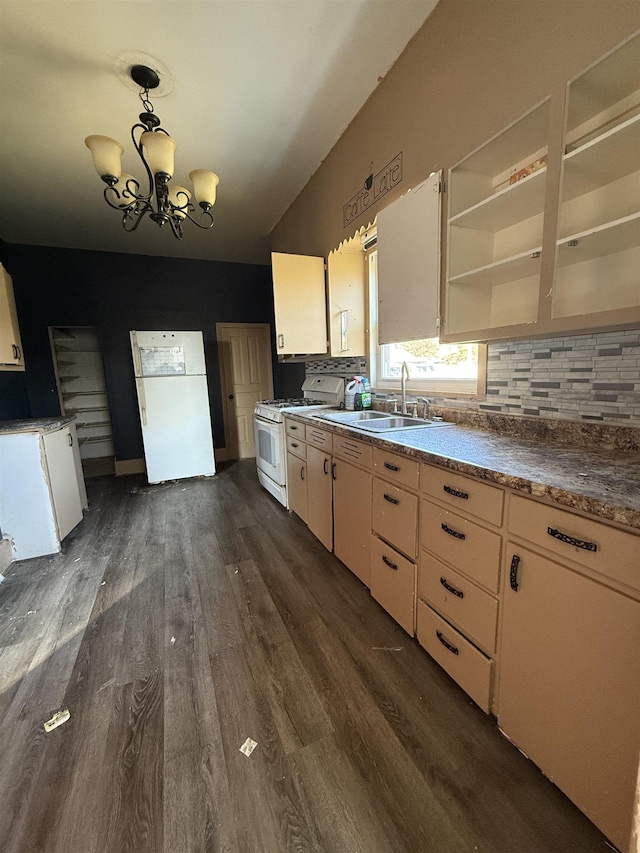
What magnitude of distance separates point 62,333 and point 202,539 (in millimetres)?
3999

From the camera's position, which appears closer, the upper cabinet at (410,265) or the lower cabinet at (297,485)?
the upper cabinet at (410,265)

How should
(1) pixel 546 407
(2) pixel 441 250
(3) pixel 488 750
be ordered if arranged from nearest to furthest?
1. (3) pixel 488 750
2. (1) pixel 546 407
3. (2) pixel 441 250

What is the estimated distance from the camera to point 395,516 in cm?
161

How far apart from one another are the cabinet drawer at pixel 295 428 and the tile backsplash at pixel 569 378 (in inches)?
48.7

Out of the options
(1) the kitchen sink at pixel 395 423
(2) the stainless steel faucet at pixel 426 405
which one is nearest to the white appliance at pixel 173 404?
(1) the kitchen sink at pixel 395 423

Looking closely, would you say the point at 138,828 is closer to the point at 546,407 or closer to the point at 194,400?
the point at 546,407

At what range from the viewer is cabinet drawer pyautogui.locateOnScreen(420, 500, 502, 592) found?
1130mm

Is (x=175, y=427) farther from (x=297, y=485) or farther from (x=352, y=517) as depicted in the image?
(x=352, y=517)

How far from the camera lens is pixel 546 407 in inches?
59.4

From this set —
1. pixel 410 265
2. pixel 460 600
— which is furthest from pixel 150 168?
pixel 460 600

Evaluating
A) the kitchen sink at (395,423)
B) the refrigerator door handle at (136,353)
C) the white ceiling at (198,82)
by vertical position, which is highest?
the white ceiling at (198,82)

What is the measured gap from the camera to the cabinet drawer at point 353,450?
178 centimetres

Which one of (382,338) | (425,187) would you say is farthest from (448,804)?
(425,187)

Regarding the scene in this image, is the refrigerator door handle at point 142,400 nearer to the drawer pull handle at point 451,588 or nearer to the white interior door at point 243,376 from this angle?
the white interior door at point 243,376
